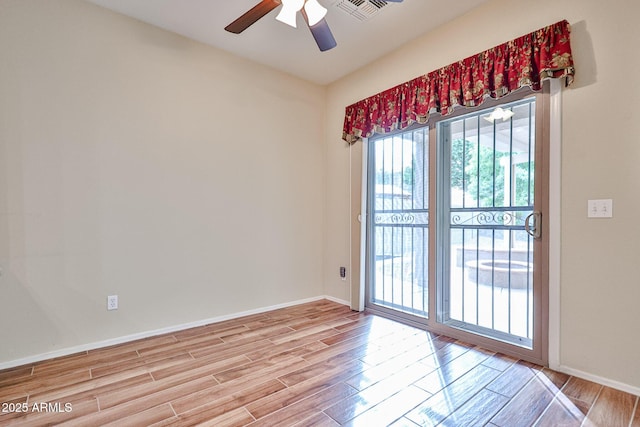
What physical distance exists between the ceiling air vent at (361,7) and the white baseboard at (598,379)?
9.64ft

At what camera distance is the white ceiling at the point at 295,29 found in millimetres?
2512

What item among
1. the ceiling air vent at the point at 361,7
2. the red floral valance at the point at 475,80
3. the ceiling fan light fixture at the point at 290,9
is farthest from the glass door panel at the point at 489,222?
the ceiling fan light fixture at the point at 290,9

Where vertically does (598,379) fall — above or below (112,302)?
below

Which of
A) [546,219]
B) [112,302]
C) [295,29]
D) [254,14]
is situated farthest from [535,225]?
[112,302]

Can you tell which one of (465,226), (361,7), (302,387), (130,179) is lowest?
(302,387)

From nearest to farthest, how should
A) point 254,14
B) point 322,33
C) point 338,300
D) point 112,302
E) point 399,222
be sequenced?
point 254,14
point 322,33
point 112,302
point 399,222
point 338,300

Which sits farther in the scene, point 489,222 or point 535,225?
point 489,222

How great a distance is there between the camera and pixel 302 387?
1.95 m

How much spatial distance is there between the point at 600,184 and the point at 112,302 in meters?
3.66

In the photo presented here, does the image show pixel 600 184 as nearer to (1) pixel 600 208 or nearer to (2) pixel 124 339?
(1) pixel 600 208

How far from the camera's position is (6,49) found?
7.23 ft

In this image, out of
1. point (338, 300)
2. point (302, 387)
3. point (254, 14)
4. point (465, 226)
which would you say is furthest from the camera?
point (338, 300)

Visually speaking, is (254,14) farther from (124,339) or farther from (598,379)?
(598,379)

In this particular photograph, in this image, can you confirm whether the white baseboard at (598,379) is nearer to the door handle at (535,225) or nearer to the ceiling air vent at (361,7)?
the door handle at (535,225)
